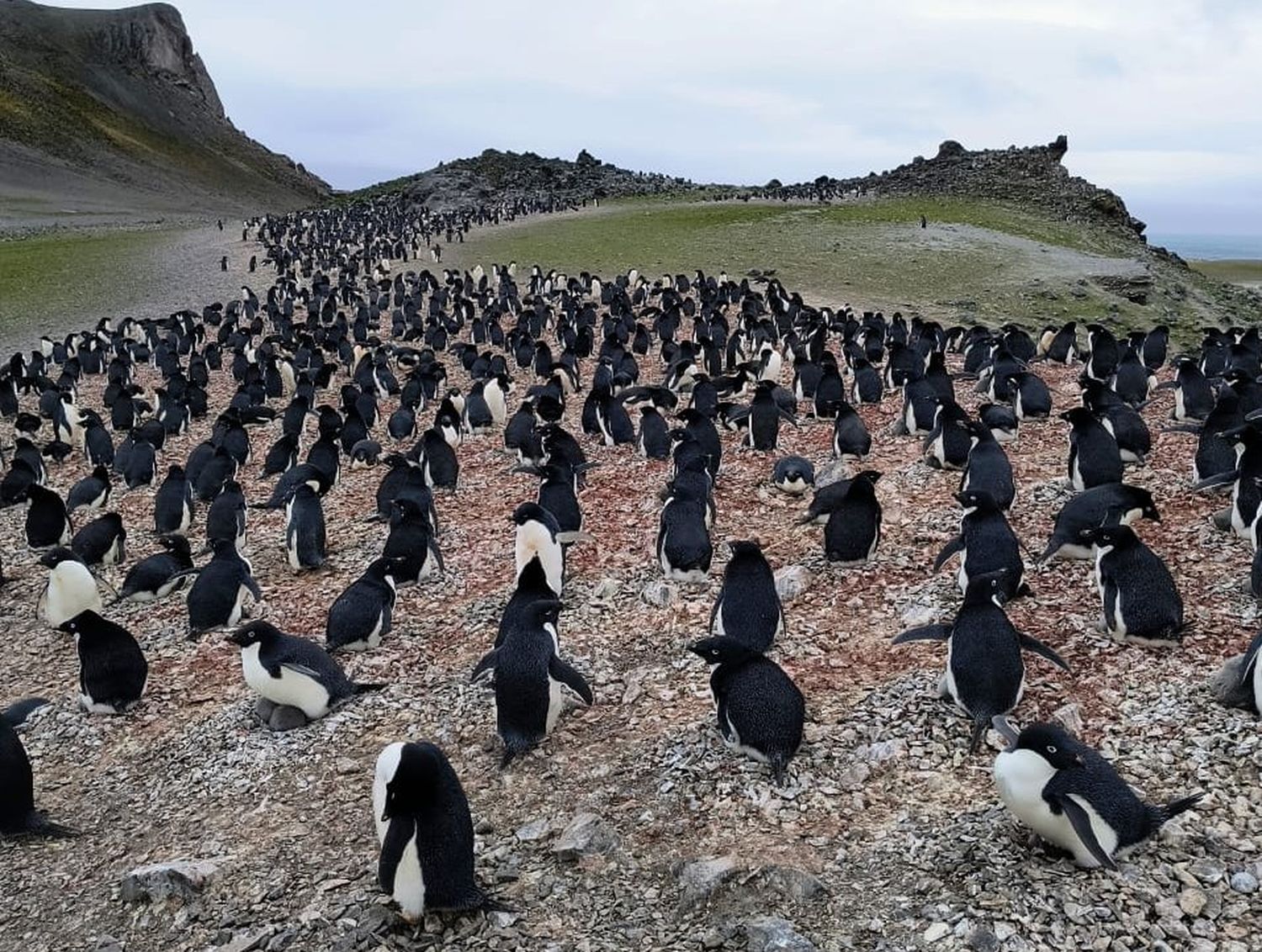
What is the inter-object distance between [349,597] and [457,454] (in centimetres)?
608

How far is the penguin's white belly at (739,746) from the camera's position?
5617 mm

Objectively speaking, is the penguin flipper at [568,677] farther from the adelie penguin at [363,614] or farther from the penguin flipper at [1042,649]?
the penguin flipper at [1042,649]

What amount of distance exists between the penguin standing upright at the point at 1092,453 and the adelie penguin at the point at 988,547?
2479 millimetres

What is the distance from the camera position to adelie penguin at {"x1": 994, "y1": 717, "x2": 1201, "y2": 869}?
4379 millimetres

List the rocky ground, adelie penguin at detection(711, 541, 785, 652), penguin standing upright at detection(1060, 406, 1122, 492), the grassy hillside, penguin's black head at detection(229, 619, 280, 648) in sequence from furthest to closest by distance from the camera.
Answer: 1. the grassy hillside
2. penguin standing upright at detection(1060, 406, 1122, 492)
3. adelie penguin at detection(711, 541, 785, 652)
4. penguin's black head at detection(229, 619, 280, 648)
5. the rocky ground

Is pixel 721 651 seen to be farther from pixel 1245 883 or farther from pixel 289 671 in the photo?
pixel 289 671

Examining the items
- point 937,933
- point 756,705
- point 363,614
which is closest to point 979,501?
point 756,705

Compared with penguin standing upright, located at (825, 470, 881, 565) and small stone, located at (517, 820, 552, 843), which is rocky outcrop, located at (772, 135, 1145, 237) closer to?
penguin standing upright, located at (825, 470, 881, 565)

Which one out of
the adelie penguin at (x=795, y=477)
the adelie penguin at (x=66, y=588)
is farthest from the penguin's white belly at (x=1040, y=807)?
the adelie penguin at (x=66, y=588)

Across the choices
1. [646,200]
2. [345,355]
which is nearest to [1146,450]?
[345,355]

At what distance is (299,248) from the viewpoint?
137 ft

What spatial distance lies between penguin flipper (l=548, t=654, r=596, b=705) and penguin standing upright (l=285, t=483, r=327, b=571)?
14.7ft

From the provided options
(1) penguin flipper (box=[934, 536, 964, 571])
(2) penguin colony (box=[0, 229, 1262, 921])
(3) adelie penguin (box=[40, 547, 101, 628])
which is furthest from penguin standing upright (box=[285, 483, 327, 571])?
(1) penguin flipper (box=[934, 536, 964, 571])

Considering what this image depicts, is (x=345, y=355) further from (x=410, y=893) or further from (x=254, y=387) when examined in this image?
(x=410, y=893)
